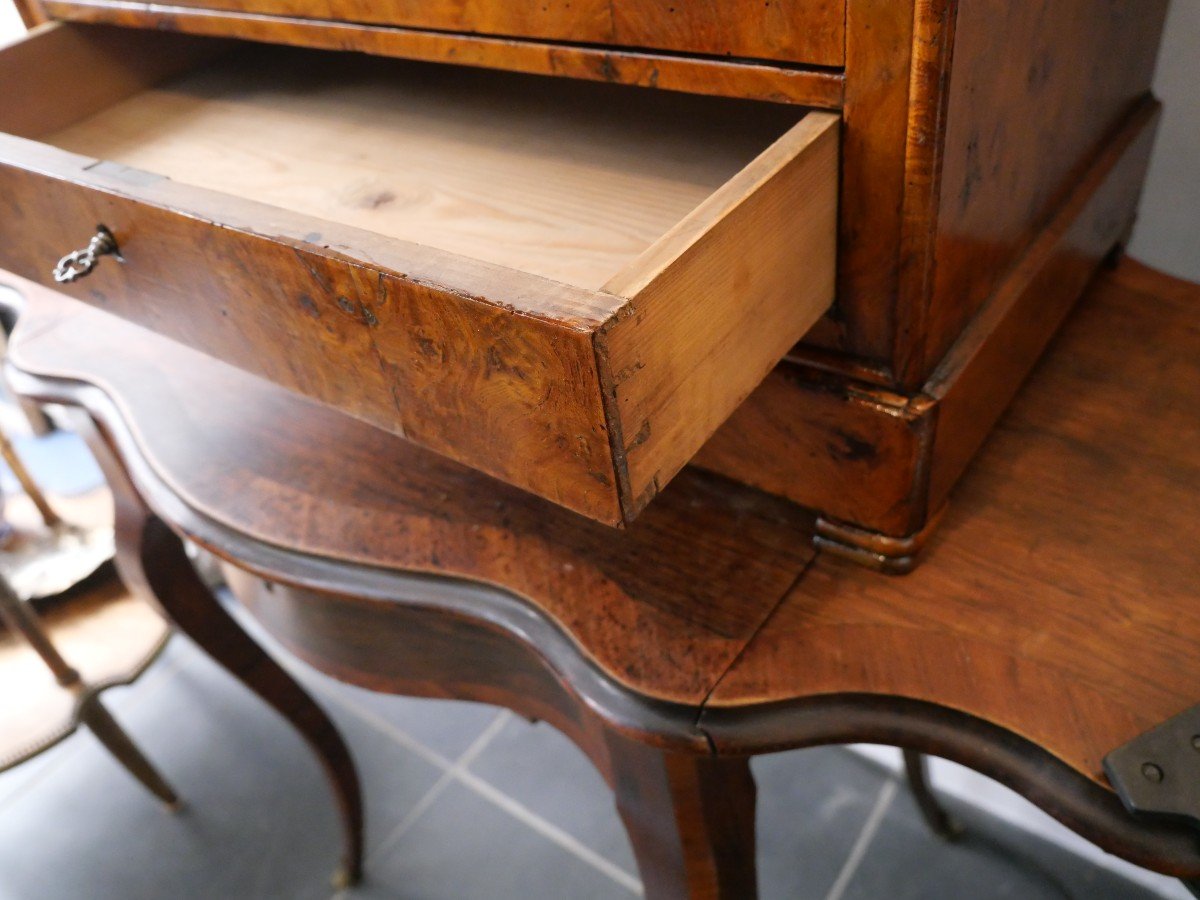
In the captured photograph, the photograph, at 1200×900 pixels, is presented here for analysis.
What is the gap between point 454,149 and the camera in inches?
23.9

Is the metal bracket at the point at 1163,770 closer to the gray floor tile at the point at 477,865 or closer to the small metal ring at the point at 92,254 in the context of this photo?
the small metal ring at the point at 92,254

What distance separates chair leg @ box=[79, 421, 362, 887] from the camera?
2.68 ft

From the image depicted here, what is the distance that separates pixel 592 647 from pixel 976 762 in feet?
0.62

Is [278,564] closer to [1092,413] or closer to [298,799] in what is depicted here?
[1092,413]

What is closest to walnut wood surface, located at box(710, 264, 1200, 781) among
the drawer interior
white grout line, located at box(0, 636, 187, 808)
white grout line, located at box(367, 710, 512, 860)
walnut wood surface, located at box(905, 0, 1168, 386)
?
walnut wood surface, located at box(905, 0, 1168, 386)

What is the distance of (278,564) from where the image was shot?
2.00ft

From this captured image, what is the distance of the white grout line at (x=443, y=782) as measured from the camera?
1174mm

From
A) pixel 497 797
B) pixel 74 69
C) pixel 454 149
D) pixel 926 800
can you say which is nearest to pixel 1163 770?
pixel 454 149

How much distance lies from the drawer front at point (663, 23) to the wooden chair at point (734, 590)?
0.25 metres

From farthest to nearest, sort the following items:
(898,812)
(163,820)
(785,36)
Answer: (163,820) < (898,812) < (785,36)

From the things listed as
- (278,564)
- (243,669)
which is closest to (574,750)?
(243,669)

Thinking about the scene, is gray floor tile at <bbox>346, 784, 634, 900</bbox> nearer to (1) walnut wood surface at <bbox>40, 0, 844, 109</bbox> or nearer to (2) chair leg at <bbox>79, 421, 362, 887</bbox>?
(2) chair leg at <bbox>79, 421, 362, 887</bbox>

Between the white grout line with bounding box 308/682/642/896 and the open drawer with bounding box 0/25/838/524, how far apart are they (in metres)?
0.81

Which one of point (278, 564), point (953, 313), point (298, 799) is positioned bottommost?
point (298, 799)
